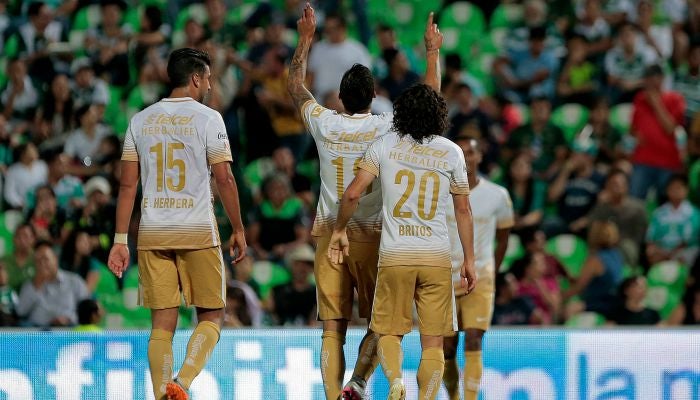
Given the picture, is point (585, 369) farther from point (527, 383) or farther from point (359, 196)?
point (359, 196)

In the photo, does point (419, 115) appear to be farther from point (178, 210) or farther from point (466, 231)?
point (178, 210)

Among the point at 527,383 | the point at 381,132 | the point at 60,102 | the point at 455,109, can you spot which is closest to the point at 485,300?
the point at 527,383

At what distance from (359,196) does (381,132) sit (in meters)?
0.59

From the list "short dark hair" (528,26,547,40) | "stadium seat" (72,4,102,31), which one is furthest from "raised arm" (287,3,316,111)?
"stadium seat" (72,4,102,31)

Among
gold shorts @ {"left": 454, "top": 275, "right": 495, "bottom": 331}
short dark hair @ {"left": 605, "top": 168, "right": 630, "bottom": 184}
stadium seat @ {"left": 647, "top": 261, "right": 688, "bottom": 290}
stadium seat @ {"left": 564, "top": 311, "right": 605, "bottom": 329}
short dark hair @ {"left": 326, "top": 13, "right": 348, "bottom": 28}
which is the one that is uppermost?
short dark hair @ {"left": 326, "top": 13, "right": 348, "bottom": 28}

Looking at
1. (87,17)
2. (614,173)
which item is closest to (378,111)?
(614,173)

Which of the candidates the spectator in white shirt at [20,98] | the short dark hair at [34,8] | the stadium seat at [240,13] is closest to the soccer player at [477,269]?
the stadium seat at [240,13]

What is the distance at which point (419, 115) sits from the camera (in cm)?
855

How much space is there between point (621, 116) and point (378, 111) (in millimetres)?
3411

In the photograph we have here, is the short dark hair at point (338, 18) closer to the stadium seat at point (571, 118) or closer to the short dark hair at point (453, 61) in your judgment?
the short dark hair at point (453, 61)

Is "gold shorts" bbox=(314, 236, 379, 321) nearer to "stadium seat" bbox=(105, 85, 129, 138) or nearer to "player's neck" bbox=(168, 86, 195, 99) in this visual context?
"player's neck" bbox=(168, 86, 195, 99)

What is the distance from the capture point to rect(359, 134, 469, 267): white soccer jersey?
845 centimetres

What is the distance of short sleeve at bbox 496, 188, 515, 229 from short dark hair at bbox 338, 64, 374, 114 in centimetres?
185

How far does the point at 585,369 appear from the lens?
412 inches
